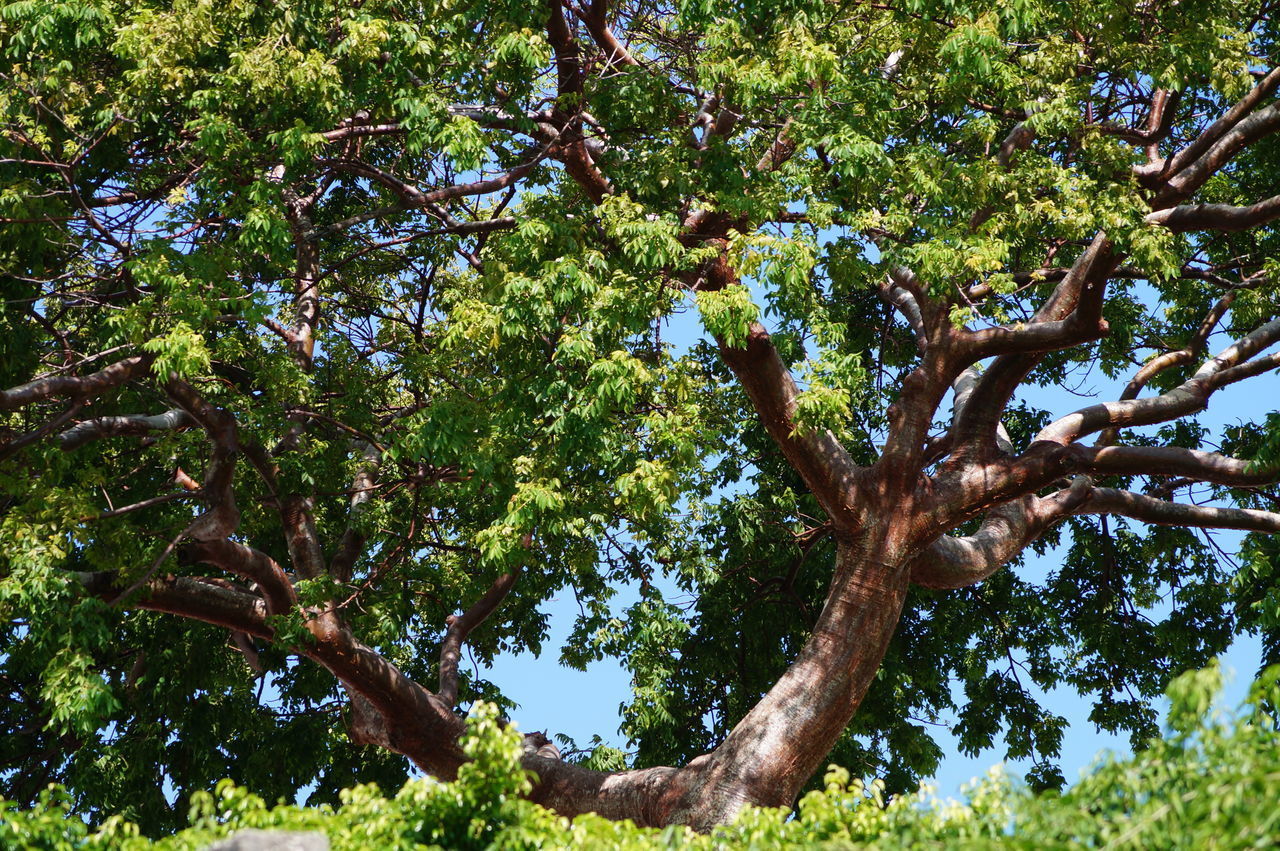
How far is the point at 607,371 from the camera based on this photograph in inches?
359

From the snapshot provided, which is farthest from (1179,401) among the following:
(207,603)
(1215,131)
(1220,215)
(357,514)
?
(207,603)

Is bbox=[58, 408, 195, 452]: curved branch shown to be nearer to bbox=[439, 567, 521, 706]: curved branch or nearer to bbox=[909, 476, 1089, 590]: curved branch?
bbox=[439, 567, 521, 706]: curved branch

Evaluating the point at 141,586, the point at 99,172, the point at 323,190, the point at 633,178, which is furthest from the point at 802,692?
the point at 99,172

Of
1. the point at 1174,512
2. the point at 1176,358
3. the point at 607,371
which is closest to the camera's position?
the point at 607,371

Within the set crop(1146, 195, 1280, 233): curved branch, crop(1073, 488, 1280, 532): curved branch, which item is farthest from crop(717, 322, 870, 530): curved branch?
crop(1146, 195, 1280, 233): curved branch

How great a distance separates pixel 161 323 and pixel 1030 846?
6873 millimetres

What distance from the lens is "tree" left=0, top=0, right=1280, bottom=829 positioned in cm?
940

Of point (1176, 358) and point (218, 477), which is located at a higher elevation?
point (1176, 358)

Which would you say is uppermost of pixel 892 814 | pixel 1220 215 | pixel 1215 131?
pixel 1215 131

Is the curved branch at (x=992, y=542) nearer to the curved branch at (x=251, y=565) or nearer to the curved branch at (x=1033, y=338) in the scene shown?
the curved branch at (x=1033, y=338)

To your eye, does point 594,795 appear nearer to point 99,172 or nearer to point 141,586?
point 141,586

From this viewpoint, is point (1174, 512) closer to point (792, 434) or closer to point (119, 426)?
point (792, 434)

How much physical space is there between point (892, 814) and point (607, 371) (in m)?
3.92

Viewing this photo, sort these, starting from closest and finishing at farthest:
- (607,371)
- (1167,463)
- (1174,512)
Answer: (607,371) < (1167,463) < (1174,512)
